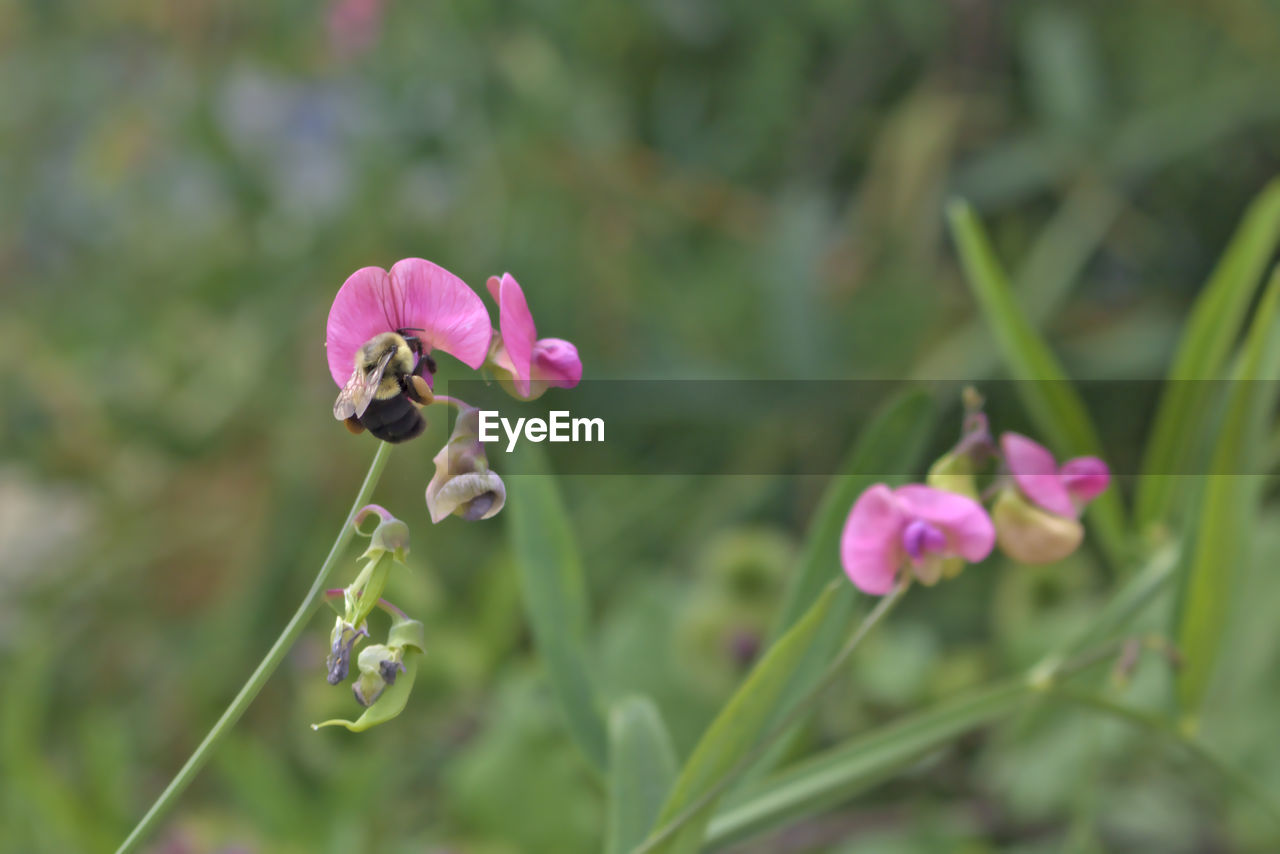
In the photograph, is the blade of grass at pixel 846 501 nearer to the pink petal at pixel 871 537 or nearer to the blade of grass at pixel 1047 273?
the pink petal at pixel 871 537

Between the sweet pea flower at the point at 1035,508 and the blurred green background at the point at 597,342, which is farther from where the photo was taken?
the blurred green background at the point at 597,342

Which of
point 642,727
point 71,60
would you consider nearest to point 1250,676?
point 642,727

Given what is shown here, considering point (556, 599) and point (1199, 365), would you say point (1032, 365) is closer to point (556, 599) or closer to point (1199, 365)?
point (1199, 365)

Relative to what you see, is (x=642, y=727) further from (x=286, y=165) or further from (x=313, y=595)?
(x=286, y=165)

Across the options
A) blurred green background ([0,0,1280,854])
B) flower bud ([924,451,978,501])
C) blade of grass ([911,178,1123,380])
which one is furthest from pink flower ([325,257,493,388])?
blade of grass ([911,178,1123,380])

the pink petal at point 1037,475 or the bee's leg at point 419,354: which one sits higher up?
the bee's leg at point 419,354

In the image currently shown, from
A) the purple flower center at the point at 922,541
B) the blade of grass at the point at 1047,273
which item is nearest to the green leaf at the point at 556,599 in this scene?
the purple flower center at the point at 922,541

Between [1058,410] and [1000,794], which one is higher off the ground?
[1058,410]
